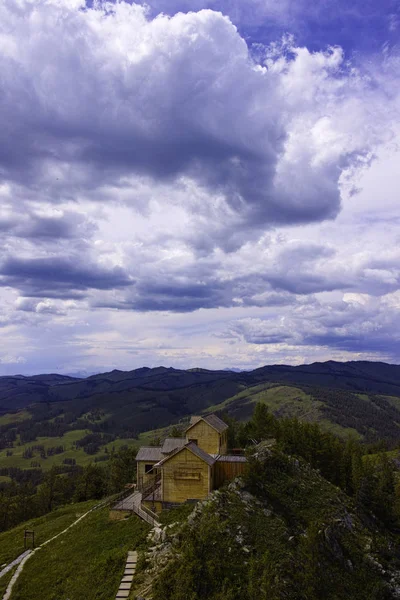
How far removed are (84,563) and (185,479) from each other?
1460 cm

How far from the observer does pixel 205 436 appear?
6712 centimetres

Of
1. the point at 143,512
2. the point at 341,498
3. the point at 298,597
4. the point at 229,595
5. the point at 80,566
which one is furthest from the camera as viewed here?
the point at 341,498

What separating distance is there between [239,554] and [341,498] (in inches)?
1085

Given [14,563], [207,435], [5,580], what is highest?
[207,435]

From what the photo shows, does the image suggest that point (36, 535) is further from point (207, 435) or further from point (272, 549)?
point (272, 549)

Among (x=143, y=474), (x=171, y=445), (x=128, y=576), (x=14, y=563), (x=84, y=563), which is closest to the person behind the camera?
(x=128, y=576)

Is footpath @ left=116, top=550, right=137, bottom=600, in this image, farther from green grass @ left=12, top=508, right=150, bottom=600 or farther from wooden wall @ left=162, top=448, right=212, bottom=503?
wooden wall @ left=162, top=448, right=212, bottom=503

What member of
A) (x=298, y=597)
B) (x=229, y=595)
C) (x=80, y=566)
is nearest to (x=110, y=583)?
(x=80, y=566)

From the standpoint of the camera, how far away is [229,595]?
110ft

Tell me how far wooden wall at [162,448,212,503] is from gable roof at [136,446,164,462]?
513 inches

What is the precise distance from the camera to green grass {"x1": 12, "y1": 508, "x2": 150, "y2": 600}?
124ft

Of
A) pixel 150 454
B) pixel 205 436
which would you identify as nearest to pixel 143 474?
pixel 150 454

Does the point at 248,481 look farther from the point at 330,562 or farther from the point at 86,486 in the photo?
the point at 86,486

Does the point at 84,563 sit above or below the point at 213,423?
below
